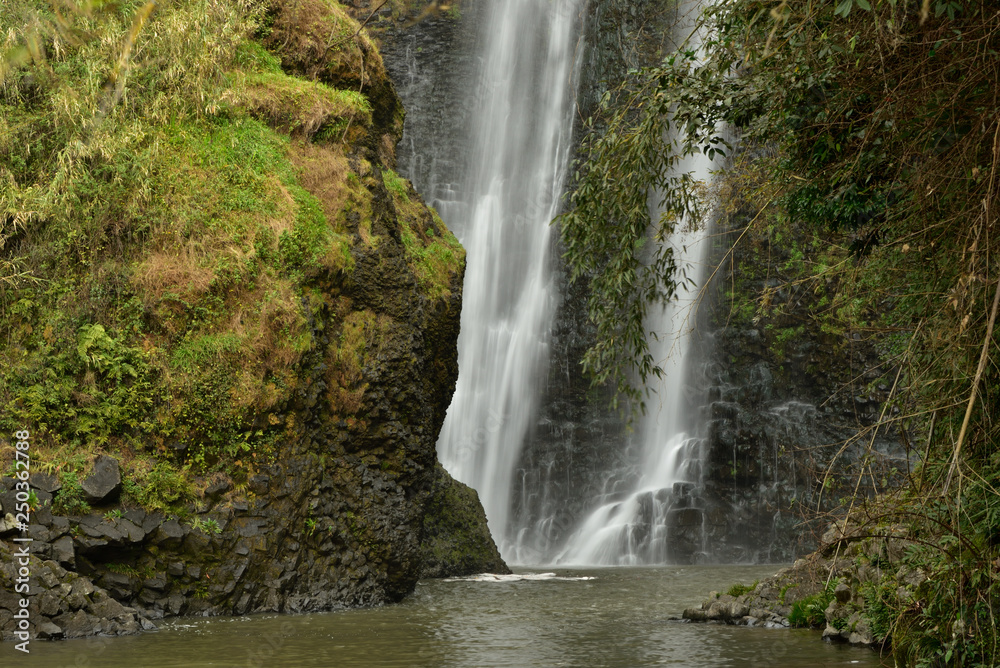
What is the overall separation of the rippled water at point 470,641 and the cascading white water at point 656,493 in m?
9.78

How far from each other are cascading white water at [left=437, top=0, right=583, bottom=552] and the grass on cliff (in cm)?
1261

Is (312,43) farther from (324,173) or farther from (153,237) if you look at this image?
(153,237)

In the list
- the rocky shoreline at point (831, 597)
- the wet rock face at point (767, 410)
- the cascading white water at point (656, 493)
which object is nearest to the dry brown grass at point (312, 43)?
the rocky shoreline at point (831, 597)

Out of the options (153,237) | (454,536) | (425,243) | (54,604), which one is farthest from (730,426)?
(54,604)

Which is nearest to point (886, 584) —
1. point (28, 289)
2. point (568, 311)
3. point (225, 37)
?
point (28, 289)

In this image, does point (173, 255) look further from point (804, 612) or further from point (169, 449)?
point (804, 612)

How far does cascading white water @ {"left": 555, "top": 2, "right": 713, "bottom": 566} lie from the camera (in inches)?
872

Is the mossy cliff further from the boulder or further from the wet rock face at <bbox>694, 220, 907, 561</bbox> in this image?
the wet rock face at <bbox>694, 220, 907, 561</bbox>

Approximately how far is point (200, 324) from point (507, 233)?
697 inches

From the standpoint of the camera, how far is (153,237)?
11.3 m

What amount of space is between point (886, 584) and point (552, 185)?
23.0 meters

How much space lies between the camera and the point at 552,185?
1134 inches

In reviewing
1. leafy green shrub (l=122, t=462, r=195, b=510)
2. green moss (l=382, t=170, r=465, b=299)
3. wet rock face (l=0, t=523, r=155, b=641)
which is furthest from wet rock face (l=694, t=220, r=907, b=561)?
wet rock face (l=0, t=523, r=155, b=641)

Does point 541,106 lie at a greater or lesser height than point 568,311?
greater
